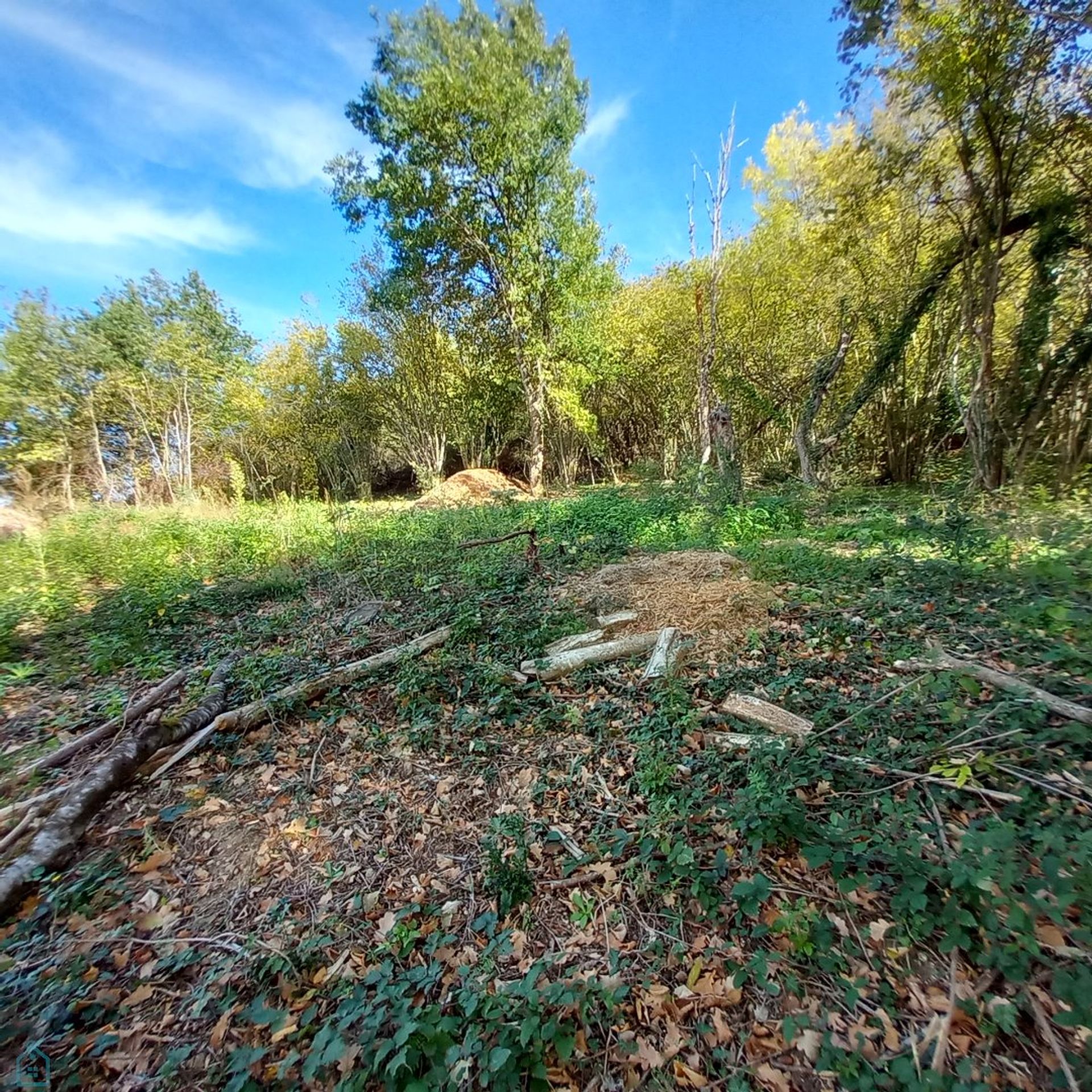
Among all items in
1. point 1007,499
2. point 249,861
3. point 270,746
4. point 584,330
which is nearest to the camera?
point 249,861

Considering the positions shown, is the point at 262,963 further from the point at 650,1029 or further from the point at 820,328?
the point at 820,328

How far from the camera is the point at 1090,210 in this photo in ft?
16.5

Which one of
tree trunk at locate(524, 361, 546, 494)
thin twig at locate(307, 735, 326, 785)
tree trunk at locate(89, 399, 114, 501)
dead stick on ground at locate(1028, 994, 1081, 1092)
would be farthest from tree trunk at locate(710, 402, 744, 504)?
tree trunk at locate(89, 399, 114, 501)

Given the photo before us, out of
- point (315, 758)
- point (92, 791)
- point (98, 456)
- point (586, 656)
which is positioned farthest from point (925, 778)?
point (98, 456)

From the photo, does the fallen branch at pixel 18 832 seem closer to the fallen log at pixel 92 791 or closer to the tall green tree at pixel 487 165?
the fallen log at pixel 92 791

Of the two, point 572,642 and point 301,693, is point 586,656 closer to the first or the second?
point 572,642

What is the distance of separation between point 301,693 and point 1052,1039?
10.3 feet

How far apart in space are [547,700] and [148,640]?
3.15 meters

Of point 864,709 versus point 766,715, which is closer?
point 864,709

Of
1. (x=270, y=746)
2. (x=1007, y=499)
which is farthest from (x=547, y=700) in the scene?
(x=1007, y=499)

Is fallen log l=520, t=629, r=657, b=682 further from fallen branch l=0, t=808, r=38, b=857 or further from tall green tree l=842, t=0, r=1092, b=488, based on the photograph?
tall green tree l=842, t=0, r=1092, b=488

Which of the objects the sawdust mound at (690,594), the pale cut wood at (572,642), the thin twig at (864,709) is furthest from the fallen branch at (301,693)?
the thin twig at (864,709)

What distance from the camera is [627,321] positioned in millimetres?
12352

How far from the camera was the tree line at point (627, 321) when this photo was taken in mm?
5180
